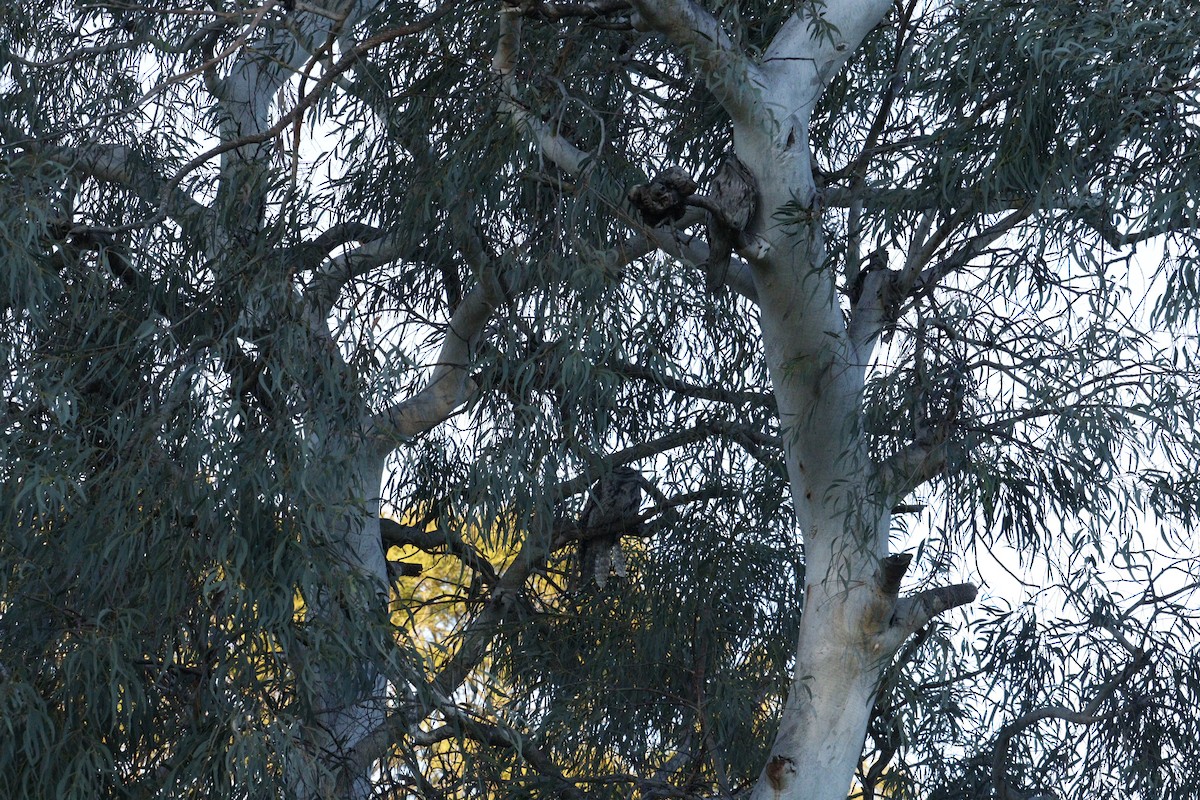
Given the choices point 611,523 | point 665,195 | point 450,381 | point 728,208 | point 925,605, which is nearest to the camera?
point 665,195

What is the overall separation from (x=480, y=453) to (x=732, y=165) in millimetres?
754

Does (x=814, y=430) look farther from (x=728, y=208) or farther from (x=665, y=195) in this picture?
(x=665, y=195)

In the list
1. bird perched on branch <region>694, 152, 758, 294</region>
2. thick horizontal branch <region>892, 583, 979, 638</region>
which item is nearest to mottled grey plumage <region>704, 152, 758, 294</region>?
bird perched on branch <region>694, 152, 758, 294</region>

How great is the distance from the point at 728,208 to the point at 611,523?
Answer: 4.09ft

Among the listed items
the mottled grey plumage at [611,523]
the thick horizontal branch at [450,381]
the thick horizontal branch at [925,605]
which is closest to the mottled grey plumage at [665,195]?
the thick horizontal branch at [450,381]

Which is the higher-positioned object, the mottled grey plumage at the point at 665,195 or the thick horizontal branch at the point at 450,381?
the thick horizontal branch at the point at 450,381

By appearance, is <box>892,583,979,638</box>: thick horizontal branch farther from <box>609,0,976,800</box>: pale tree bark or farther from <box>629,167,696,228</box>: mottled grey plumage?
<box>629,167,696,228</box>: mottled grey plumage

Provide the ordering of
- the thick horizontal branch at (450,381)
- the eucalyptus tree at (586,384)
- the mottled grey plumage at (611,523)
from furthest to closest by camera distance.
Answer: the mottled grey plumage at (611,523)
the thick horizontal branch at (450,381)
the eucalyptus tree at (586,384)

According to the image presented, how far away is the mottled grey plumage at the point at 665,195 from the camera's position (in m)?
2.66

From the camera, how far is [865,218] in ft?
10.0

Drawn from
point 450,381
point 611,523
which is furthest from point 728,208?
point 611,523

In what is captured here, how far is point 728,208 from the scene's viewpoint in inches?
112

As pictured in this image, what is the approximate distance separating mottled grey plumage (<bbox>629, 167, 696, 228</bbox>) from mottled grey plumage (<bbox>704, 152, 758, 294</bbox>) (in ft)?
0.37

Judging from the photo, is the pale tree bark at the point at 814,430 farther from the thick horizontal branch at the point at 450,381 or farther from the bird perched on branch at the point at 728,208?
the thick horizontal branch at the point at 450,381
